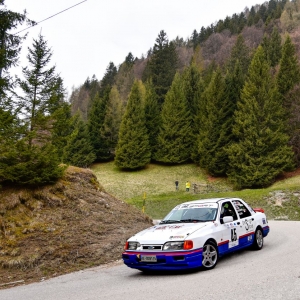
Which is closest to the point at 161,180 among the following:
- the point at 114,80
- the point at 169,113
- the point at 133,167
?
the point at 133,167

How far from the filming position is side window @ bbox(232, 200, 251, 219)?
9.84m

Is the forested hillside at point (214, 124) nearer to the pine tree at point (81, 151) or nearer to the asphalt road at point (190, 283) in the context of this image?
the pine tree at point (81, 151)

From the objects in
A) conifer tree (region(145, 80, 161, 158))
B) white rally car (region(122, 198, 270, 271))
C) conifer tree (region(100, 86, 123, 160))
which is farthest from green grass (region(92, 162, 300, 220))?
→ white rally car (region(122, 198, 270, 271))

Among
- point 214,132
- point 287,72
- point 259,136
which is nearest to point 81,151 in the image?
point 214,132

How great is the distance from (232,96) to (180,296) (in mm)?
45414

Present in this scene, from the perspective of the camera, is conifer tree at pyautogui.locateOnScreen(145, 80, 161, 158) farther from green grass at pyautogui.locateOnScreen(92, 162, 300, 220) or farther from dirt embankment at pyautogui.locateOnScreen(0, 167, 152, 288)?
dirt embankment at pyautogui.locateOnScreen(0, 167, 152, 288)

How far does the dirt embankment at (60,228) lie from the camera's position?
364 inches

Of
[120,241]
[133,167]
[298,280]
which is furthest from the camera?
[133,167]

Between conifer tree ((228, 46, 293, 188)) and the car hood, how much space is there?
31.6 meters

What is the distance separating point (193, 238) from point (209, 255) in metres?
0.75

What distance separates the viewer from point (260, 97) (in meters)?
41.2

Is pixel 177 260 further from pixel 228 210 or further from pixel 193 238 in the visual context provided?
pixel 228 210

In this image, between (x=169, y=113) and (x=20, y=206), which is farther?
(x=169, y=113)

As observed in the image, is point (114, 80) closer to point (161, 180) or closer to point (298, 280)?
point (161, 180)
